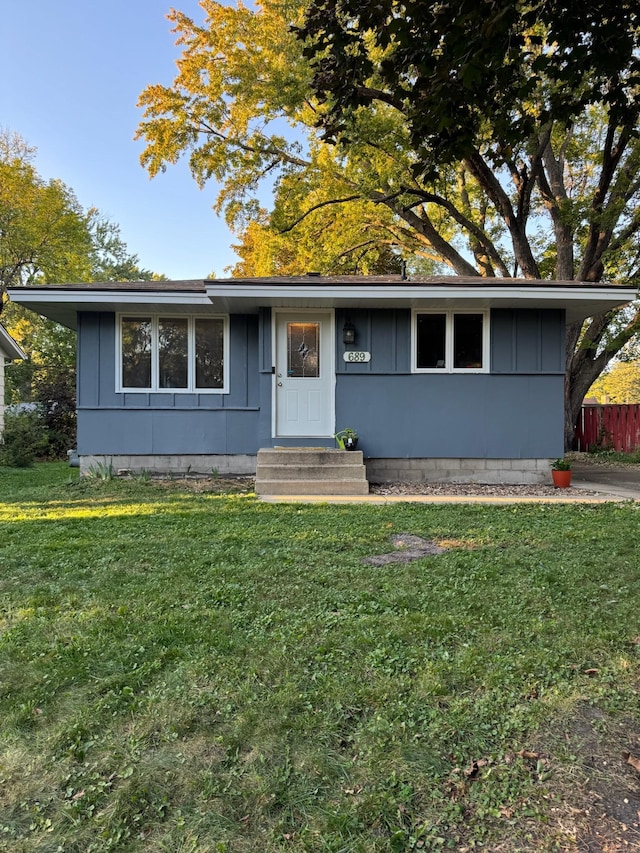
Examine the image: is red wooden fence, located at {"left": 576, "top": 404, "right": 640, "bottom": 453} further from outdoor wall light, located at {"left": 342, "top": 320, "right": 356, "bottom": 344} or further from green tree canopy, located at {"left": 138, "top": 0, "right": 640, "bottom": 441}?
outdoor wall light, located at {"left": 342, "top": 320, "right": 356, "bottom": 344}

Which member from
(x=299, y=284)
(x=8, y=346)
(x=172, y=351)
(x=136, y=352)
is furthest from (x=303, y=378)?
(x=8, y=346)

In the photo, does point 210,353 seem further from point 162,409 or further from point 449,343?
point 449,343

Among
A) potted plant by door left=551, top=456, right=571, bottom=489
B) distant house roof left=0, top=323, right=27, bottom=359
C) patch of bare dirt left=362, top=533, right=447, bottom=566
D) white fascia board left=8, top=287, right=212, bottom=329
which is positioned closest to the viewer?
patch of bare dirt left=362, top=533, right=447, bottom=566

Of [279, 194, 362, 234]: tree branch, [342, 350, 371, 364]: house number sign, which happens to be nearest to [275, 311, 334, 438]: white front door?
[342, 350, 371, 364]: house number sign

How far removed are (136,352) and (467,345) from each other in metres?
5.52

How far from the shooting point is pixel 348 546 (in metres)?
4.24

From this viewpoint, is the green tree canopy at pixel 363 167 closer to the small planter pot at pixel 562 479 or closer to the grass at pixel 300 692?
the small planter pot at pixel 562 479

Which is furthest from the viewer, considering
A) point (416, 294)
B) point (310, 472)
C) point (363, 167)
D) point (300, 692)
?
point (363, 167)

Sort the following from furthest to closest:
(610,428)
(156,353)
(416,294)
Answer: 1. (610,428)
2. (156,353)
3. (416,294)

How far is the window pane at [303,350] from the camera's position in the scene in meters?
8.17

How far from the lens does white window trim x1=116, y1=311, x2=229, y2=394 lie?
26.9 feet

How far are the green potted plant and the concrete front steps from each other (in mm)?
238

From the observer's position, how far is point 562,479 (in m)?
7.63

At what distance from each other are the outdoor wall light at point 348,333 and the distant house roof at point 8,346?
9492 millimetres
